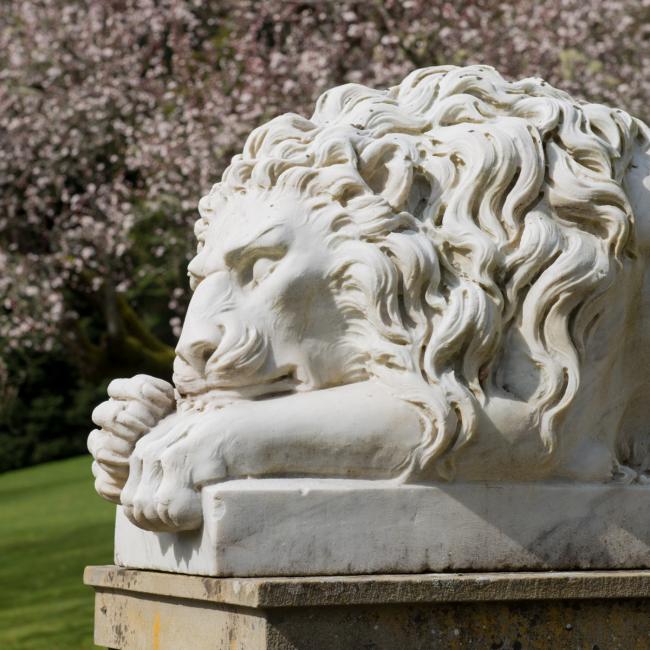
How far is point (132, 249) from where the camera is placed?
13219mm

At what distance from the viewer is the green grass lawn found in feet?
26.7

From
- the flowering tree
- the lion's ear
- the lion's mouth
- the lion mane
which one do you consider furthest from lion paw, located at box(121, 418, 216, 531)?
the flowering tree

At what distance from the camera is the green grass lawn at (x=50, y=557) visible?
815 cm

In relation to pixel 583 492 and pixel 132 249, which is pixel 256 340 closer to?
pixel 583 492

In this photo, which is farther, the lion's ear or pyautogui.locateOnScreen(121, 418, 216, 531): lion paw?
the lion's ear

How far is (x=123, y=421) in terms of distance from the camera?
3.64 metres

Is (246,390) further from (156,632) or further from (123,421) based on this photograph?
(156,632)

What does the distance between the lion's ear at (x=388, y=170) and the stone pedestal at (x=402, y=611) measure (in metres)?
1.00

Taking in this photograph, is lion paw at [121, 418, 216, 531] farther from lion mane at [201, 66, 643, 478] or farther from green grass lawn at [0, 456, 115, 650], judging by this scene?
green grass lawn at [0, 456, 115, 650]

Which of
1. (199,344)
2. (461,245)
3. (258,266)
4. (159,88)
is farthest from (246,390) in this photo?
(159,88)

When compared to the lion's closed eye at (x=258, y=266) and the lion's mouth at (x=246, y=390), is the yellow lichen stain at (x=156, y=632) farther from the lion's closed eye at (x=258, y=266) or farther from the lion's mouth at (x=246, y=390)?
the lion's closed eye at (x=258, y=266)

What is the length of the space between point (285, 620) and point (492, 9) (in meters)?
8.80

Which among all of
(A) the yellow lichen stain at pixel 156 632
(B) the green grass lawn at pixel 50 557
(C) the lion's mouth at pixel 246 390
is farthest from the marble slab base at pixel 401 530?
(B) the green grass lawn at pixel 50 557

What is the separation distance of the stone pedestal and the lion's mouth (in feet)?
1.51
